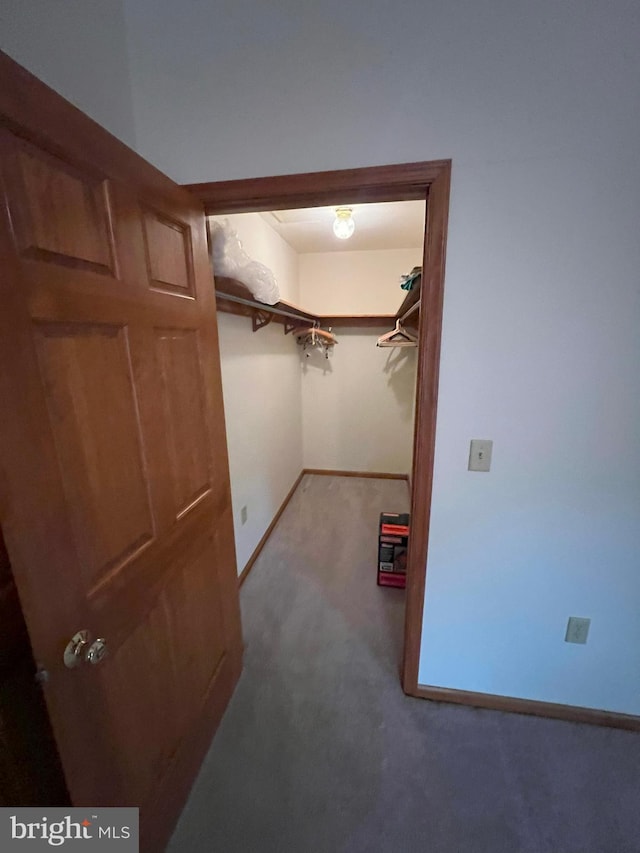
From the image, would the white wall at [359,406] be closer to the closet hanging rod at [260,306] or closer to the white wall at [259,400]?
the white wall at [259,400]

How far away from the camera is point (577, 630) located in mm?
1320

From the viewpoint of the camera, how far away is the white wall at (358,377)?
3584 mm

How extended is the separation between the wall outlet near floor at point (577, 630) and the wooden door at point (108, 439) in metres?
1.41

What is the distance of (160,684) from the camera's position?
1024mm

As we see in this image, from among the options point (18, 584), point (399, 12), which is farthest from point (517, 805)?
point (399, 12)

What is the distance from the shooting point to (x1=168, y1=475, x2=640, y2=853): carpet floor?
108cm

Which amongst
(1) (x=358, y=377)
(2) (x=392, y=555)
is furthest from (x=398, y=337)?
(2) (x=392, y=555)

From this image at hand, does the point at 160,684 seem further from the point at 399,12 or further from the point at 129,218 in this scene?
the point at 399,12

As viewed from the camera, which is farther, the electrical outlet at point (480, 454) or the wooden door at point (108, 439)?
the electrical outlet at point (480, 454)

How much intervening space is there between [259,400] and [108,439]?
1.70 metres

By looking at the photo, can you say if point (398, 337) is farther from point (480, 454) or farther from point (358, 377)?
point (480, 454)

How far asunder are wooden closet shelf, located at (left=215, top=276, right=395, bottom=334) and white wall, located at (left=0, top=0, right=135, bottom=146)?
644mm

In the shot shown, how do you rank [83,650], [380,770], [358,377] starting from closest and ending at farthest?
[83,650], [380,770], [358,377]

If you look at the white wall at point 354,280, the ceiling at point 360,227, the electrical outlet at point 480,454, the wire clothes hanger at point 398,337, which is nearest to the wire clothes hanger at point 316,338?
the white wall at point 354,280
